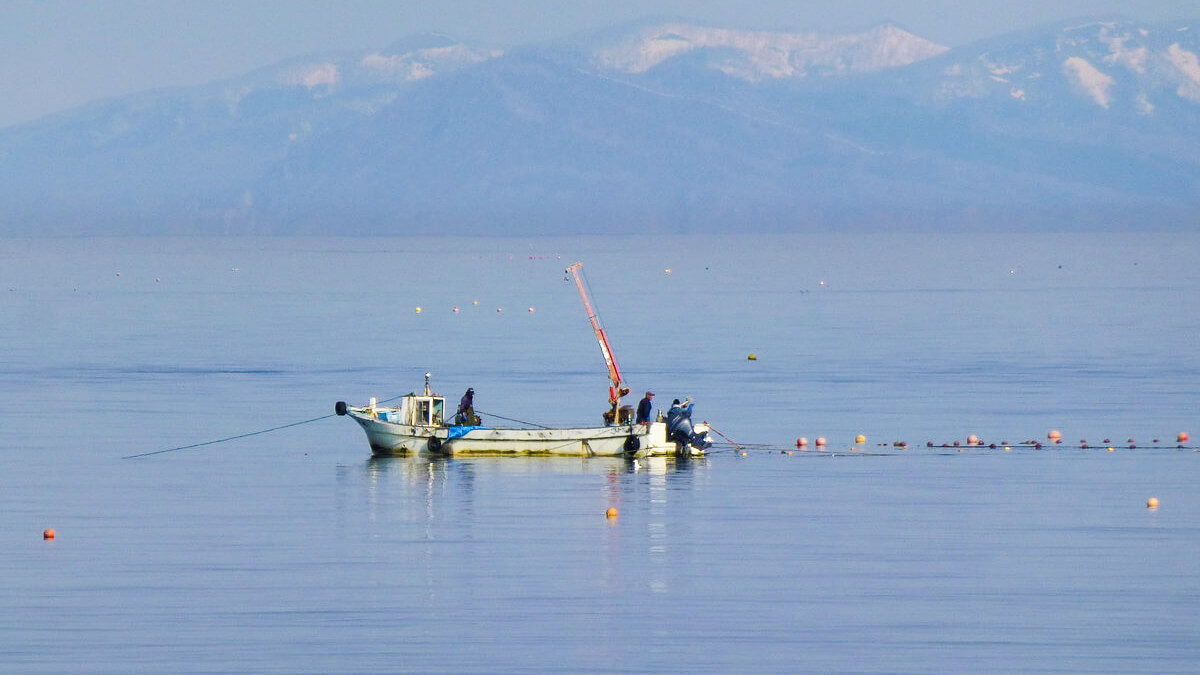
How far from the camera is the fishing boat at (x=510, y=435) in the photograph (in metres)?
63.1

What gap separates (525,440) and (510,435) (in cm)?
48

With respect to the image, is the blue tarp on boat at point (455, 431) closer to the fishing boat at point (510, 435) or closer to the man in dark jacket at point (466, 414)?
the fishing boat at point (510, 435)

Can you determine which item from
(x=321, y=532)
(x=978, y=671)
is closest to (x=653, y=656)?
(x=978, y=671)

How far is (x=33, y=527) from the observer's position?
1957 inches

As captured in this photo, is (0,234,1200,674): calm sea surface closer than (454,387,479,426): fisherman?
Yes

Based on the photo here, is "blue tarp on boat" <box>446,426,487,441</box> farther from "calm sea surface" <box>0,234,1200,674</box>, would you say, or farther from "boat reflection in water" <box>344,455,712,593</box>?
"calm sea surface" <box>0,234,1200,674</box>

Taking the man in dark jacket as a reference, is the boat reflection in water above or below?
below

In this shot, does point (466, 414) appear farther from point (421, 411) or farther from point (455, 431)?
point (421, 411)

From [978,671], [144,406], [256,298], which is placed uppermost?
[256,298]

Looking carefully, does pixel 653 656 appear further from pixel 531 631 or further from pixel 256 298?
pixel 256 298

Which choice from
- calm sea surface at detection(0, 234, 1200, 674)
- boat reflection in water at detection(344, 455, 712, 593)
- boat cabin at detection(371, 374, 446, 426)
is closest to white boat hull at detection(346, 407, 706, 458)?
boat reflection in water at detection(344, 455, 712, 593)

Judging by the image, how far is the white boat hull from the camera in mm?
63031

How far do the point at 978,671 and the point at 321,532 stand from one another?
18.7m

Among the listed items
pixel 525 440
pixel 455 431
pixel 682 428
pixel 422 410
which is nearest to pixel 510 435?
pixel 525 440
